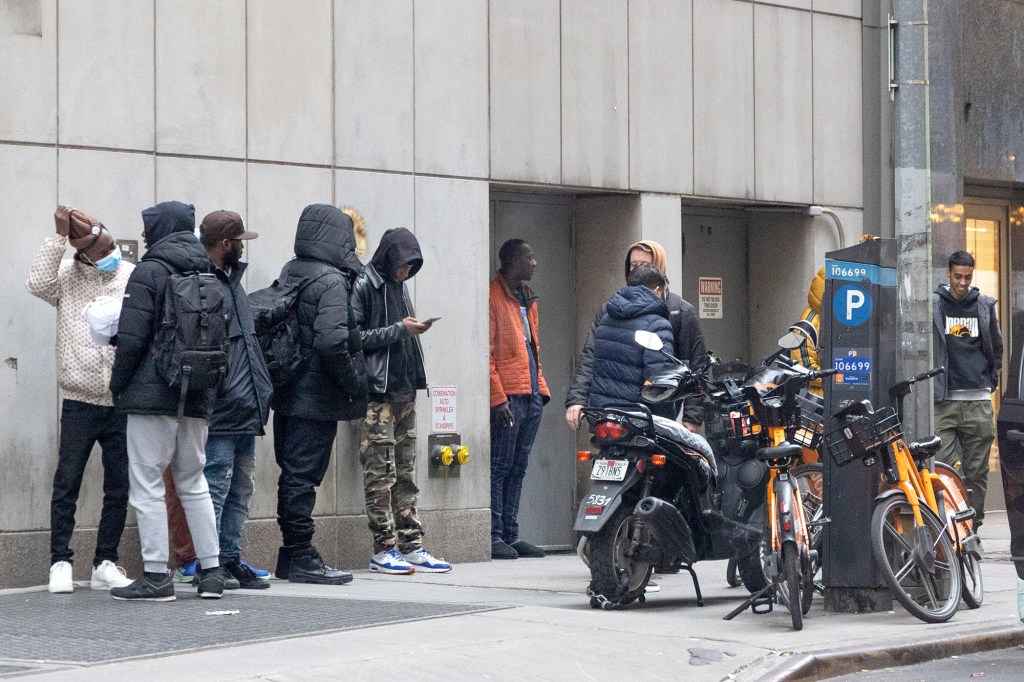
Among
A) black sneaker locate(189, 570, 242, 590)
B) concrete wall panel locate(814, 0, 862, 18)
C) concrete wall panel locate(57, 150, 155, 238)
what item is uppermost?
concrete wall panel locate(814, 0, 862, 18)

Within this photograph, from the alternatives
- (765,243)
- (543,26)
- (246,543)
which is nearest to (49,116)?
(246,543)

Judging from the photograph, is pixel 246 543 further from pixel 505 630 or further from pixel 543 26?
pixel 543 26

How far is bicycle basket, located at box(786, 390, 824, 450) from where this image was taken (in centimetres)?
897

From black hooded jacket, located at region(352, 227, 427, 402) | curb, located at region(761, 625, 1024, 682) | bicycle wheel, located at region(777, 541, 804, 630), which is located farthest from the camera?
black hooded jacket, located at region(352, 227, 427, 402)

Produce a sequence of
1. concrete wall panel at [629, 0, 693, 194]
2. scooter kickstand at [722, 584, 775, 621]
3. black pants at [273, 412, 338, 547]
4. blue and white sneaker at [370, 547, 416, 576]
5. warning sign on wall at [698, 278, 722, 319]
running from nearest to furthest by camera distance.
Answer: scooter kickstand at [722, 584, 775, 621]
black pants at [273, 412, 338, 547]
blue and white sneaker at [370, 547, 416, 576]
concrete wall panel at [629, 0, 693, 194]
warning sign on wall at [698, 278, 722, 319]

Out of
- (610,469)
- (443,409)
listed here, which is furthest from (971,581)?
(443,409)

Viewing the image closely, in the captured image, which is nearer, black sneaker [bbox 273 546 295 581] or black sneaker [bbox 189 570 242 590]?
black sneaker [bbox 189 570 242 590]

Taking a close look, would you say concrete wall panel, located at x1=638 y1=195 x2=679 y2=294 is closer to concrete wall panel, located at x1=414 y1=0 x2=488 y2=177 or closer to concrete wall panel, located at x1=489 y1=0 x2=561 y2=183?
concrete wall panel, located at x1=489 y1=0 x2=561 y2=183

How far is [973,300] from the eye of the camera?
42.8 feet

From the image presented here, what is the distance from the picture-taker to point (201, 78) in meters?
10.5

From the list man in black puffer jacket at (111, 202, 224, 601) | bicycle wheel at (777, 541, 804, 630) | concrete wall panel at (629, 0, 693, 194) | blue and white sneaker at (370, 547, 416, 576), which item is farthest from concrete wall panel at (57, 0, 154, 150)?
bicycle wheel at (777, 541, 804, 630)

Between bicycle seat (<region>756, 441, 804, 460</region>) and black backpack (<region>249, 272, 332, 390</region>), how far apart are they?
286 cm

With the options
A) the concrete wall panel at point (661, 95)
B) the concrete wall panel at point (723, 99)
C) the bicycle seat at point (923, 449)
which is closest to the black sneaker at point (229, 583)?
the bicycle seat at point (923, 449)

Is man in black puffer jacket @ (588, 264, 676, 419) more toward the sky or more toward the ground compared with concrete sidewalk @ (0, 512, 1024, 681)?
more toward the sky
